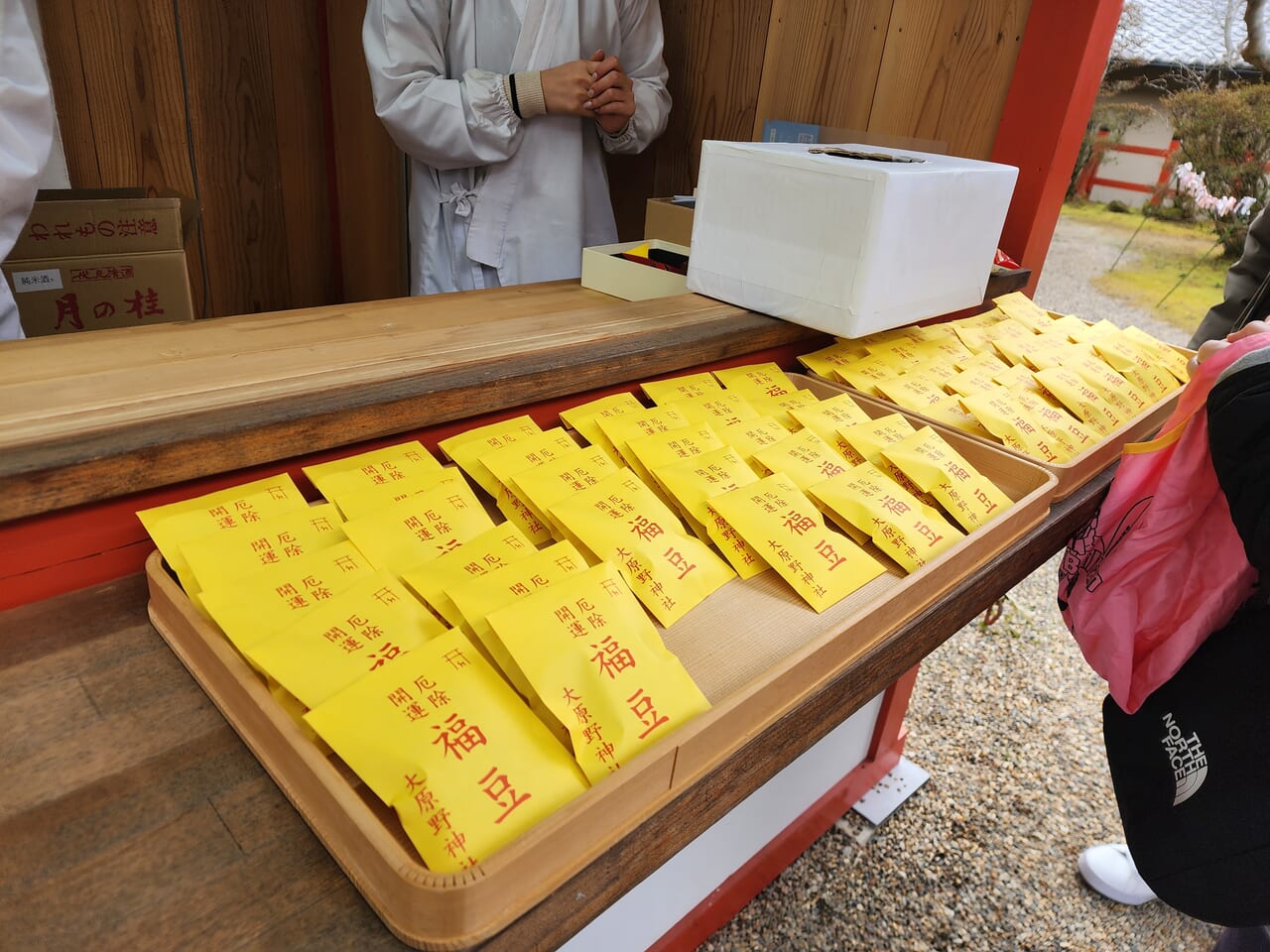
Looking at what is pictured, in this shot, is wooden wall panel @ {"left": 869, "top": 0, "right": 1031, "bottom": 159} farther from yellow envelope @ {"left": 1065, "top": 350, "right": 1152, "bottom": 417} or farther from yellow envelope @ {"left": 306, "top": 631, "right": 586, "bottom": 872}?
yellow envelope @ {"left": 306, "top": 631, "right": 586, "bottom": 872}

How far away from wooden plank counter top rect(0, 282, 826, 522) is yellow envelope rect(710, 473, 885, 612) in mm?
315

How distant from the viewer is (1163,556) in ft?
3.64

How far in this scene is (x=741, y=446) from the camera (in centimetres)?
100

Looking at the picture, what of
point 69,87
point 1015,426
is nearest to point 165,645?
point 1015,426

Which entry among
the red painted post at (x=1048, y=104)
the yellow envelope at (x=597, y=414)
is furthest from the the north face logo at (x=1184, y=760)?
the red painted post at (x=1048, y=104)

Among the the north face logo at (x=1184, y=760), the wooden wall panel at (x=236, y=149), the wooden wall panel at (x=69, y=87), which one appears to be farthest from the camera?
the wooden wall panel at (x=236, y=149)

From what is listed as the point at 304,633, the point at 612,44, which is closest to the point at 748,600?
the point at 304,633

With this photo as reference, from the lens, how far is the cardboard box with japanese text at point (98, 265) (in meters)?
1.67

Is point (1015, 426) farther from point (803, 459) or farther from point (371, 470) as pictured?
point (371, 470)

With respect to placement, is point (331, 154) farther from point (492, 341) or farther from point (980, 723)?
point (980, 723)

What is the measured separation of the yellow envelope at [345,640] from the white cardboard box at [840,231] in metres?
0.82

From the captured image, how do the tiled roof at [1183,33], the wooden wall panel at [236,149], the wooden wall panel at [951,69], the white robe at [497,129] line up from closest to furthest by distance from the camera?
the wooden wall panel at [951,69] < the white robe at [497,129] < the tiled roof at [1183,33] < the wooden wall panel at [236,149]

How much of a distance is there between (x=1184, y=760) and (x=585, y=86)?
173 cm

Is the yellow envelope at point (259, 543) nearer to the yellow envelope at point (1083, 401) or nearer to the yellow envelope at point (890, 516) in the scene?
the yellow envelope at point (890, 516)
